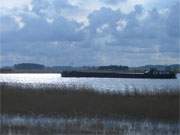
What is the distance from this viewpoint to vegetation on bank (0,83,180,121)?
85.9 ft

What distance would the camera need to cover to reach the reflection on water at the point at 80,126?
19.1 meters

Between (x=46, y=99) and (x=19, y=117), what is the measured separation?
5.09 metres

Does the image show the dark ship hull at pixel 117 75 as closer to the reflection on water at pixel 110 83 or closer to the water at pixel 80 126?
the reflection on water at pixel 110 83

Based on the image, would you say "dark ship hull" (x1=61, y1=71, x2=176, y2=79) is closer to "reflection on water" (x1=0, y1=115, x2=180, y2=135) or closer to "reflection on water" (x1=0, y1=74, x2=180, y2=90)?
"reflection on water" (x1=0, y1=74, x2=180, y2=90)

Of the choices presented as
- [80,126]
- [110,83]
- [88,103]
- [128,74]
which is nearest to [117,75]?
[128,74]

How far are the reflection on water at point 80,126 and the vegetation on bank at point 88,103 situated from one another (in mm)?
2164

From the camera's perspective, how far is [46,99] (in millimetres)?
29734

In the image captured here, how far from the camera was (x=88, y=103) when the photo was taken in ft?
93.1

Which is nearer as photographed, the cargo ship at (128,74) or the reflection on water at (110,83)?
the reflection on water at (110,83)

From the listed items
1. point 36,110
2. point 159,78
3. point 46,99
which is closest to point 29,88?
point 46,99

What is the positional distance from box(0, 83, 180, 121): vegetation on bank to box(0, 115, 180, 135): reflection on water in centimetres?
216

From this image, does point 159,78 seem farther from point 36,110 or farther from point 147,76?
point 36,110

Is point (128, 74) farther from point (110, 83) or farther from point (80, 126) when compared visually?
point (80, 126)

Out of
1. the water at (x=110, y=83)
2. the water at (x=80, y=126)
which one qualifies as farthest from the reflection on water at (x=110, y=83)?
the water at (x=80, y=126)
